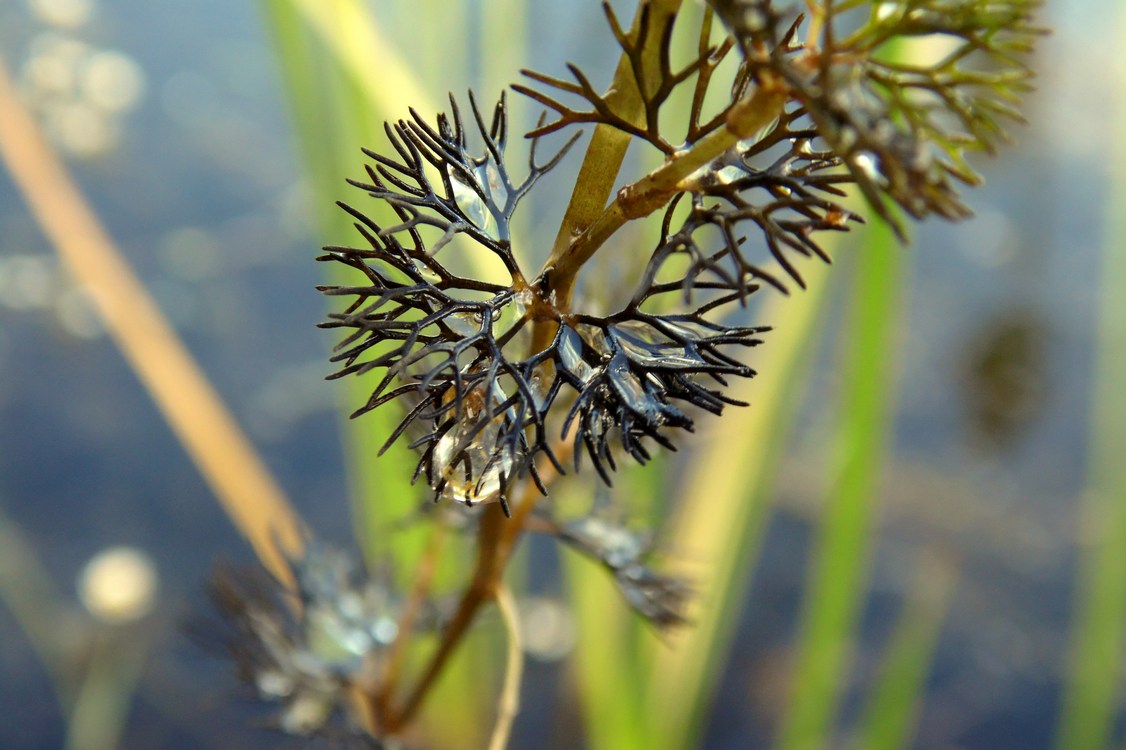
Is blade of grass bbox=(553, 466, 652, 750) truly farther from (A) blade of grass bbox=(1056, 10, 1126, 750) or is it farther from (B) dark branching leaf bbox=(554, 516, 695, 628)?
(A) blade of grass bbox=(1056, 10, 1126, 750)

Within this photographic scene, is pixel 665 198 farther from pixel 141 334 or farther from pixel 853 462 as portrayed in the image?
pixel 141 334

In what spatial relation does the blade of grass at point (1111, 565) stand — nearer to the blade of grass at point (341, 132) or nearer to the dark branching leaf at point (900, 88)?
the blade of grass at point (341, 132)

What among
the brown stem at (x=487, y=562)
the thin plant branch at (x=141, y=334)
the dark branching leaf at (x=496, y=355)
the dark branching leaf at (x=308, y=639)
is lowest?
the dark branching leaf at (x=308, y=639)

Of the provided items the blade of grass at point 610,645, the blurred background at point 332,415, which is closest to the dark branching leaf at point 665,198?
the blade of grass at point 610,645

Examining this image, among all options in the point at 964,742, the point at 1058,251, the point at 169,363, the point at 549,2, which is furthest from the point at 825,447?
the point at 549,2

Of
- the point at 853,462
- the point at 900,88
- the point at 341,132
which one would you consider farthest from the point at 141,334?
the point at 900,88
